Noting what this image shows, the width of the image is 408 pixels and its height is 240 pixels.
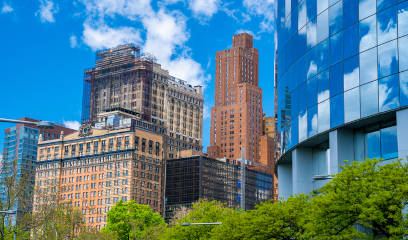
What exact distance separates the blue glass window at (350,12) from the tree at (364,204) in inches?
670

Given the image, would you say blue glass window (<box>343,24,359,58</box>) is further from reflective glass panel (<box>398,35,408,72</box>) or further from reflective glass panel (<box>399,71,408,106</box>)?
reflective glass panel (<box>399,71,408,106</box>)

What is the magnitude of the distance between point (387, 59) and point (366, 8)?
5.49 meters

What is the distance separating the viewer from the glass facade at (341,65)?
53.5 metres

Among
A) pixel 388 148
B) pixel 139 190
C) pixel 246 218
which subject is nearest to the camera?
pixel 388 148

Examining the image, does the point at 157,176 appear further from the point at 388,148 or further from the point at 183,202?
the point at 388,148

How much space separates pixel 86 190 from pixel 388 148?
5916 inches

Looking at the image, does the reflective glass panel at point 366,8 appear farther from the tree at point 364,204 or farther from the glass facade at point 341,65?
the tree at point 364,204

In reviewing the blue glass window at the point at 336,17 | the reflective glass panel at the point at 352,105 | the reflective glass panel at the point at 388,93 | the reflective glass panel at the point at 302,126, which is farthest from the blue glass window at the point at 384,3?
the reflective glass panel at the point at 302,126

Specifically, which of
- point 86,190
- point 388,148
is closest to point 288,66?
point 388,148

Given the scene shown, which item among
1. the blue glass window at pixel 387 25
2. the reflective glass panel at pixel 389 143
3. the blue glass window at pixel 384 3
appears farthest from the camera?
the reflective glass panel at pixel 389 143

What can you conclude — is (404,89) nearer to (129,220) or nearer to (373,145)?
(373,145)

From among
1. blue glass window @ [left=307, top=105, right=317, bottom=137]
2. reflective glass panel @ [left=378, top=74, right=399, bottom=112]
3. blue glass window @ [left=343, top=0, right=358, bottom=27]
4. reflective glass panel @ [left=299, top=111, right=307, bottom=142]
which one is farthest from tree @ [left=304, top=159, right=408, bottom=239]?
reflective glass panel @ [left=299, top=111, right=307, bottom=142]

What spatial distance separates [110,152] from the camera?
193750 millimetres

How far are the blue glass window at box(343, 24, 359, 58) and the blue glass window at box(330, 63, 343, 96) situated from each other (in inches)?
52.8
